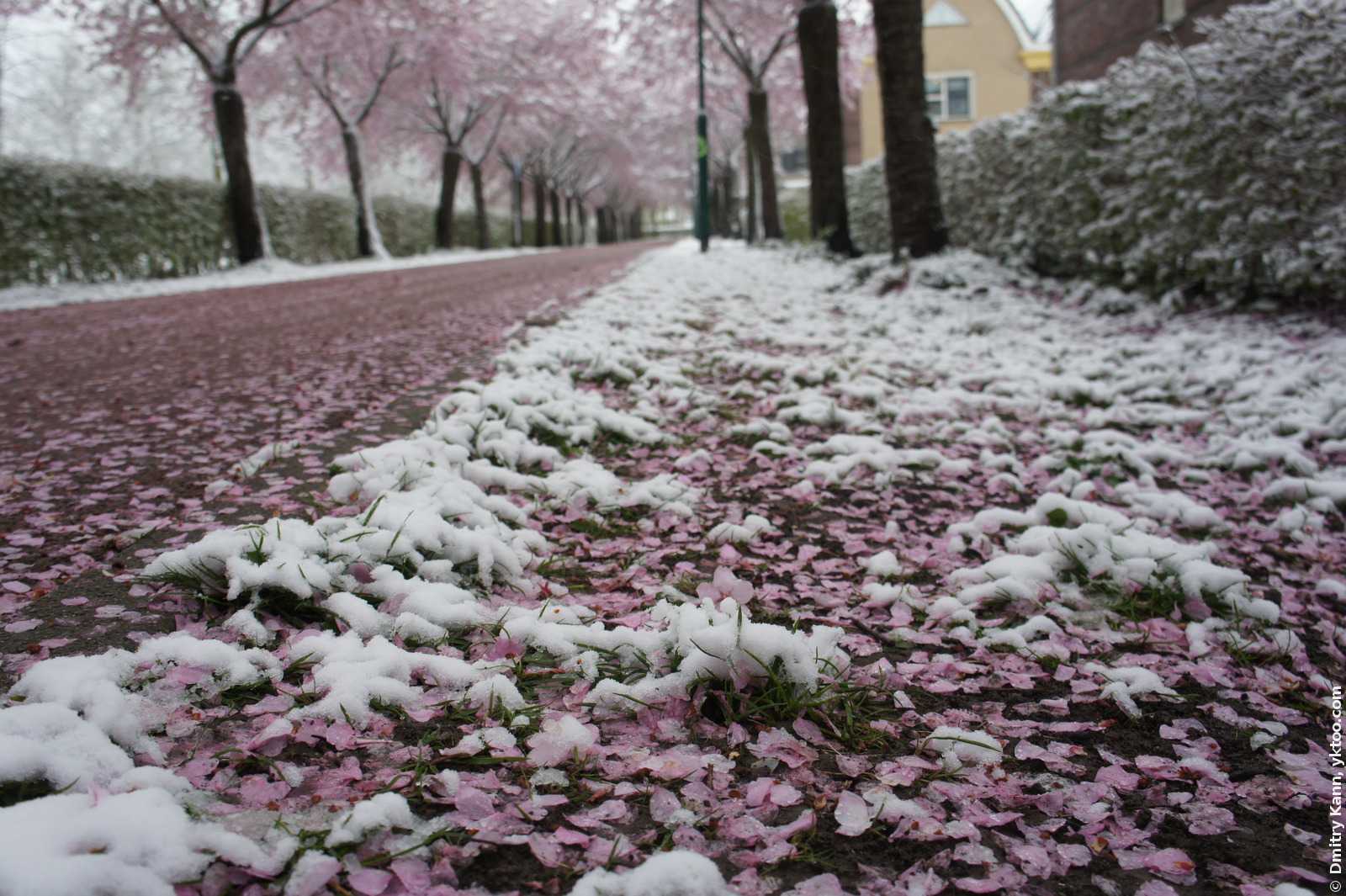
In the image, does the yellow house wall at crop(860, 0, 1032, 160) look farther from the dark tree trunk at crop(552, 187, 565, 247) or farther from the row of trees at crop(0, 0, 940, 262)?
the dark tree trunk at crop(552, 187, 565, 247)

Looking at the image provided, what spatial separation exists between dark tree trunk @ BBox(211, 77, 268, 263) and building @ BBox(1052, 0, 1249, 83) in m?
15.8

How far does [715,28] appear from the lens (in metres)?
19.0

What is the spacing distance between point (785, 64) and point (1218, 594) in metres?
23.7

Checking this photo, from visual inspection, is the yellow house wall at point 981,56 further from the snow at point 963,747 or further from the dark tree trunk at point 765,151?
the snow at point 963,747

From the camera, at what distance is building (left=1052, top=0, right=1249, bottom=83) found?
13.6 m

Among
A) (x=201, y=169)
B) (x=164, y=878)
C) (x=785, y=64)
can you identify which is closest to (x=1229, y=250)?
(x=164, y=878)

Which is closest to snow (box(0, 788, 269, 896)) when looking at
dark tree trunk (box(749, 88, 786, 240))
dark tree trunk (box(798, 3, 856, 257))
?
dark tree trunk (box(798, 3, 856, 257))

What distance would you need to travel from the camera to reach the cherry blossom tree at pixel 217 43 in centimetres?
1424

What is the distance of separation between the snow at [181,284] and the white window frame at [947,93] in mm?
20905

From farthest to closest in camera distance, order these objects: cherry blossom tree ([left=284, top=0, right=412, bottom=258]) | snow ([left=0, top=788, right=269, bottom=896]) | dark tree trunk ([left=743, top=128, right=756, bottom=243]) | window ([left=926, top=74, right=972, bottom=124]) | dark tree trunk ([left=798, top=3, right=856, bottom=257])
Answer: window ([left=926, top=74, right=972, bottom=124]) < dark tree trunk ([left=743, top=128, right=756, bottom=243]) < cherry blossom tree ([left=284, top=0, right=412, bottom=258]) < dark tree trunk ([left=798, top=3, right=856, bottom=257]) < snow ([left=0, top=788, right=269, bottom=896])

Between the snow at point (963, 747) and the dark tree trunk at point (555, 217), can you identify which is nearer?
the snow at point (963, 747)

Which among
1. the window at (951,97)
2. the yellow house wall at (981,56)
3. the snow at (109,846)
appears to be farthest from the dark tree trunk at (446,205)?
the snow at (109,846)

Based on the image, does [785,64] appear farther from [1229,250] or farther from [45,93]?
[45,93]

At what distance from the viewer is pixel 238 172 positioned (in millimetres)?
14312
